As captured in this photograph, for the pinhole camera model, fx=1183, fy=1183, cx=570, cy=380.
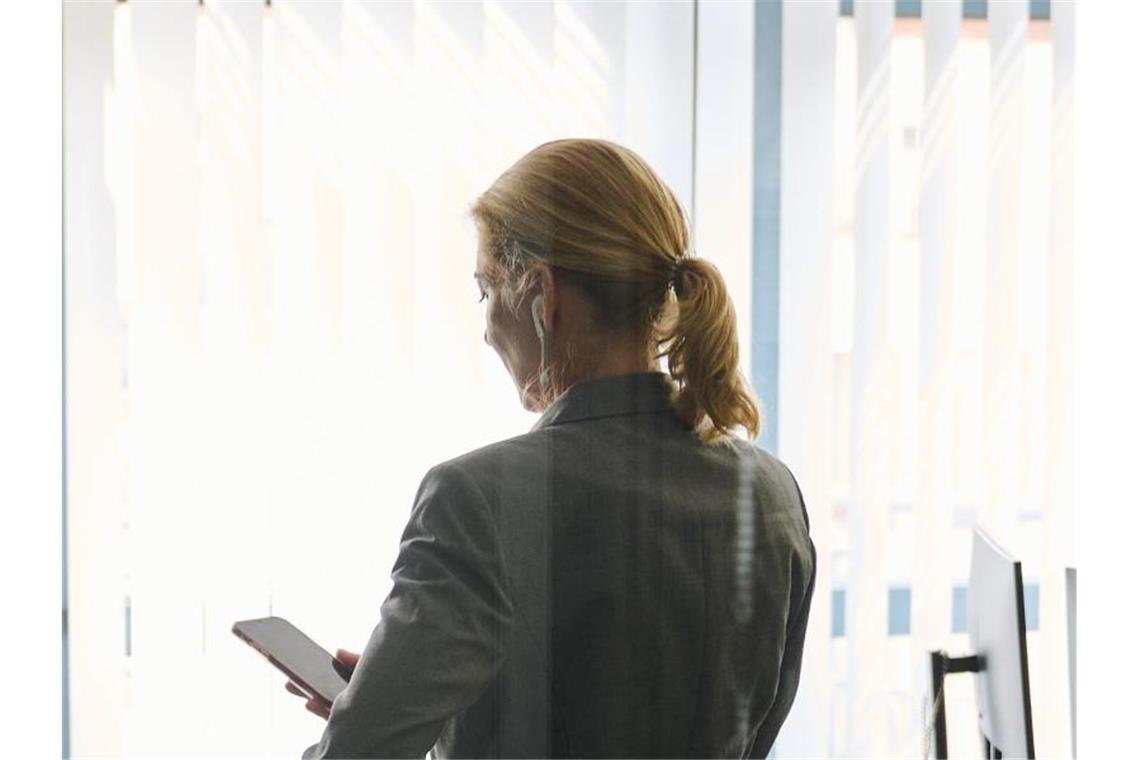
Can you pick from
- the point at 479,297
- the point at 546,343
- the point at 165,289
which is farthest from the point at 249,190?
the point at 546,343

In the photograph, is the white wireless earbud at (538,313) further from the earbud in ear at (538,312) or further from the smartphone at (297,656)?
the smartphone at (297,656)

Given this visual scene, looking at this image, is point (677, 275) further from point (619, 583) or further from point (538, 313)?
point (619, 583)

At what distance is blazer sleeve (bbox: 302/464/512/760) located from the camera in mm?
946

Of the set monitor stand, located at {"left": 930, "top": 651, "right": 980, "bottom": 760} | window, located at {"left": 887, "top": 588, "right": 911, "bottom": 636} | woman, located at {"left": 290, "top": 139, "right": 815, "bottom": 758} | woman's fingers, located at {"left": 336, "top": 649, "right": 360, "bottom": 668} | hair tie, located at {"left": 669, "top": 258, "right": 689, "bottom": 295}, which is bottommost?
monitor stand, located at {"left": 930, "top": 651, "right": 980, "bottom": 760}

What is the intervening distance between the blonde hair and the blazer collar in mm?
15

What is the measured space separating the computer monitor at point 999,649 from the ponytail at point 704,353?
1.10 feet

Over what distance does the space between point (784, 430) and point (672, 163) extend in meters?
0.35

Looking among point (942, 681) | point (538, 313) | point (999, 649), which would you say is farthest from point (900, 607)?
point (538, 313)

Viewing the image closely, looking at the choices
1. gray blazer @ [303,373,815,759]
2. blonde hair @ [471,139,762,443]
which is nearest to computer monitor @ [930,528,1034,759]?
gray blazer @ [303,373,815,759]

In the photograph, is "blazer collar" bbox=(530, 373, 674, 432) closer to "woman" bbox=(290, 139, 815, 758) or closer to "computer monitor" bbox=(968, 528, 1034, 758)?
"woman" bbox=(290, 139, 815, 758)

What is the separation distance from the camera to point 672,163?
4.31ft

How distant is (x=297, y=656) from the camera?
1165 mm

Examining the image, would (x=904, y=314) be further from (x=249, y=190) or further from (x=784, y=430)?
(x=249, y=190)

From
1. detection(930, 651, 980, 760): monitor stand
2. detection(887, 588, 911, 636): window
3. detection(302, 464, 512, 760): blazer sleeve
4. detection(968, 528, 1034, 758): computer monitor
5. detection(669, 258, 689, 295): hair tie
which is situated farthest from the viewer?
detection(887, 588, 911, 636): window
